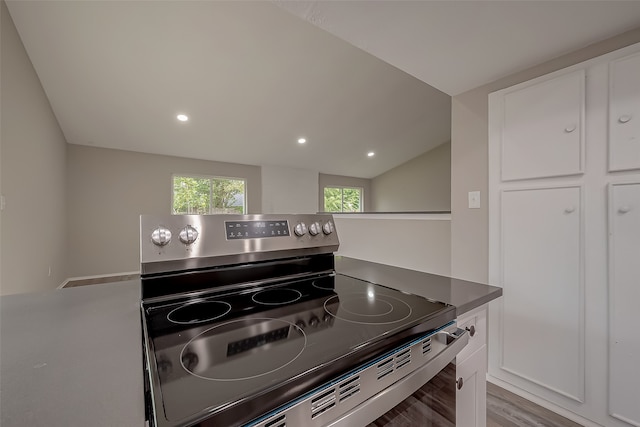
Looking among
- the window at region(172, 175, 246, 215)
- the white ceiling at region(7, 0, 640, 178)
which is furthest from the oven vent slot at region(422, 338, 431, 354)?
the window at region(172, 175, 246, 215)

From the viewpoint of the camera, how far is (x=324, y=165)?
6.11m

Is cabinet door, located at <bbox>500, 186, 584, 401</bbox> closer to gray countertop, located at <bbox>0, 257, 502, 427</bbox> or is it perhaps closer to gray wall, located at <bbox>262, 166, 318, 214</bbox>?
gray countertop, located at <bbox>0, 257, 502, 427</bbox>

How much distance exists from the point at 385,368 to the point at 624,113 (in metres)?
1.55

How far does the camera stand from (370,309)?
26.6 inches

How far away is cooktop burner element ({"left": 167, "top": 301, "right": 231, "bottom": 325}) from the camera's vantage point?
2.05 ft

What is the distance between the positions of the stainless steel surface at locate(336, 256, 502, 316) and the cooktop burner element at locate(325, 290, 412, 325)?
4.9 inches

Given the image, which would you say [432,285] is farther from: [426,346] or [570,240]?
[570,240]

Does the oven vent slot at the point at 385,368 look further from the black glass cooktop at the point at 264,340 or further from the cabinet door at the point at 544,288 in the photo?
the cabinet door at the point at 544,288

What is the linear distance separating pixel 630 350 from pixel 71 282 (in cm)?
590

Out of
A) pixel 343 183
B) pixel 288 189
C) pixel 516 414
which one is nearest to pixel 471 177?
pixel 516 414

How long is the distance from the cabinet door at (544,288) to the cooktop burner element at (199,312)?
158cm

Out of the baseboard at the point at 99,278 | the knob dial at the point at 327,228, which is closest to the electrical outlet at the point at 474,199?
the knob dial at the point at 327,228

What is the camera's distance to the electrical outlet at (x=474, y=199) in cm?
167

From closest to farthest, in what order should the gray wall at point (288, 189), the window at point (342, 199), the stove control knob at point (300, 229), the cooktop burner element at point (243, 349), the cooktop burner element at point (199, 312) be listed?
the cooktop burner element at point (243, 349) → the cooktop burner element at point (199, 312) → the stove control knob at point (300, 229) → the gray wall at point (288, 189) → the window at point (342, 199)
